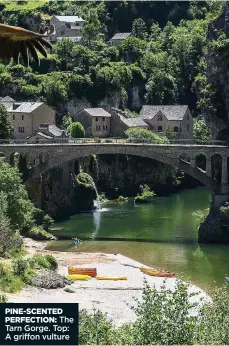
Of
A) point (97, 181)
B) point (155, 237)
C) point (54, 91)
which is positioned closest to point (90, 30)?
point (54, 91)

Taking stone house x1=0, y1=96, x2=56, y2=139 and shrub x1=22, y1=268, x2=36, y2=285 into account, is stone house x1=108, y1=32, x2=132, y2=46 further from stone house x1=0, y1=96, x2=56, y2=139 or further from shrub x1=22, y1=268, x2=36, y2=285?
shrub x1=22, y1=268, x2=36, y2=285

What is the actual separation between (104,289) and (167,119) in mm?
78464

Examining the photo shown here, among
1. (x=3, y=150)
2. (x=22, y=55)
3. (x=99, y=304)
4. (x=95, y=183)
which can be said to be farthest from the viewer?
(x=95, y=183)

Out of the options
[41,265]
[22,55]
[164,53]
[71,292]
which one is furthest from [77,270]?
[164,53]

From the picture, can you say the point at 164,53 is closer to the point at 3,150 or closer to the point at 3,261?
the point at 3,150

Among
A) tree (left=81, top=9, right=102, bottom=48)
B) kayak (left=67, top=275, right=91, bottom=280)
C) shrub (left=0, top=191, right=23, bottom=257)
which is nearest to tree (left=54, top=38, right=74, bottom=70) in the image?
tree (left=81, top=9, right=102, bottom=48)

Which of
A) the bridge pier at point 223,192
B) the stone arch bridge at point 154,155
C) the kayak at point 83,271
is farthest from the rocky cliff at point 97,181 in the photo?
the kayak at point 83,271

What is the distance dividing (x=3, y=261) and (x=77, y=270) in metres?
6.75

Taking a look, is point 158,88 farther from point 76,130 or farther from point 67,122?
point 76,130

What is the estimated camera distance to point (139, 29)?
574ft

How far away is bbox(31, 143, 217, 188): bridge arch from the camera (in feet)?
302

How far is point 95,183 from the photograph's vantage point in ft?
403

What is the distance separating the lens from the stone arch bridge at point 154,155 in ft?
Answer: 299

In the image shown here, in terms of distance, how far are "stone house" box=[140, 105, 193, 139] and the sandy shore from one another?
61917mm
